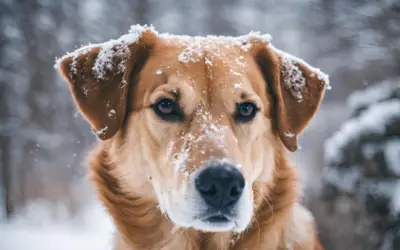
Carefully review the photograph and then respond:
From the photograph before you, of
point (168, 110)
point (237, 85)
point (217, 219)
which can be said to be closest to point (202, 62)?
point (237, 85)

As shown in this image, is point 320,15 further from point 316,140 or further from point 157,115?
Result: point 157,115

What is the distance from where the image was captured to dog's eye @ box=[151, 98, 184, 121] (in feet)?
8.66

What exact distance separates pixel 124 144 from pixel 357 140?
4624mm

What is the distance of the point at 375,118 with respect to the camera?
21.0 feet

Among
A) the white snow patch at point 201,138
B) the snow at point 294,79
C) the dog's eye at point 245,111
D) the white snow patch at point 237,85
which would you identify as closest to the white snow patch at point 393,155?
the snow at point 294,79

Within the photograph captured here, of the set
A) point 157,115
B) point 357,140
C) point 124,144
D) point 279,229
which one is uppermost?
point 157,115

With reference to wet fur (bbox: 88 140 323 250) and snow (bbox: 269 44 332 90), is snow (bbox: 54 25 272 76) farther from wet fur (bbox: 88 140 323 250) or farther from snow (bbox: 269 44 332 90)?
wet fur (bbox: 88 140 323 250)

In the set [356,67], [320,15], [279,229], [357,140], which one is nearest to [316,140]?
[356,67]

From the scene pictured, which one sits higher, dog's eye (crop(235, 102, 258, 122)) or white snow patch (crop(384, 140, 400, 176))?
dog's eye (crop(235, 102, 258, 122))

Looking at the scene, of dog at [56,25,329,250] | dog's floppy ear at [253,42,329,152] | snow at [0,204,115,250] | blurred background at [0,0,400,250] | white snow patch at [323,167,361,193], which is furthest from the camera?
snow at [0,204,115,250]

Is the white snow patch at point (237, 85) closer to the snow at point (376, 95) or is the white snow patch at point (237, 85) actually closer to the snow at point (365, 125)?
the snow at point (365, 125)

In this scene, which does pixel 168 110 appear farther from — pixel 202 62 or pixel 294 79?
pixel 294 79

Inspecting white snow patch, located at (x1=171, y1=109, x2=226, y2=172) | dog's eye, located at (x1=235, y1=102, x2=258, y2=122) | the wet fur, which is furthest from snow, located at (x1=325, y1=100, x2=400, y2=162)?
white snow patch, located at (x1=171, y1=109, x2=226, y2=172)

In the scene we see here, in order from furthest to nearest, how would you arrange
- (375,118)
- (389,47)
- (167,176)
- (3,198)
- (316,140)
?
1. (316,140)
2. (3,198)
3. (389,47)
4. (375,118)
5. (167,176)
